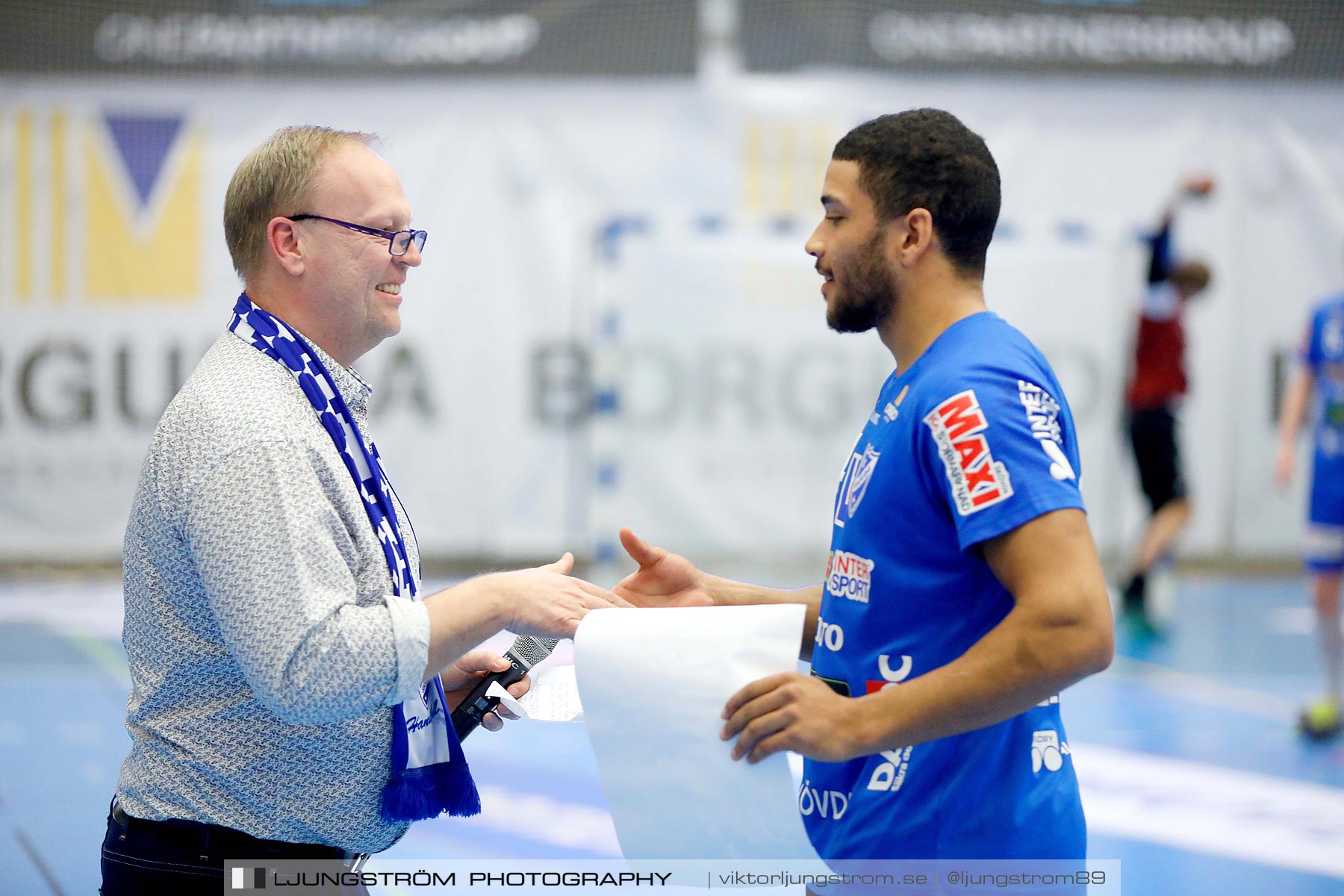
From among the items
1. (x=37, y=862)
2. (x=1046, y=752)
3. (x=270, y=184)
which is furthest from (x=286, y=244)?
(x=37, y=862)

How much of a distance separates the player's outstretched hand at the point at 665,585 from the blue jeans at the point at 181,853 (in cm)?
68

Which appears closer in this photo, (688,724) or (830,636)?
(688,724)

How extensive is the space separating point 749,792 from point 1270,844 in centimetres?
315

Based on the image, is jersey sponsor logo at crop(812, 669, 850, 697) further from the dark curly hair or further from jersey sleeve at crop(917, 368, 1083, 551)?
the dark curly hair

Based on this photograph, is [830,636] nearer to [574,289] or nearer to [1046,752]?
[1046,752]

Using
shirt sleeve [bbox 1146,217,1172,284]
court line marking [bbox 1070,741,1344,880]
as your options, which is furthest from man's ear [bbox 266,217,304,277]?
shirt sleeve [bbox 1146,217,1172,284]

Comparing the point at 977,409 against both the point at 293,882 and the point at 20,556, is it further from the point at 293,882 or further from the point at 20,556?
the point at 20,556

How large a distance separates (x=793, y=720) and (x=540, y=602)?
39 cm

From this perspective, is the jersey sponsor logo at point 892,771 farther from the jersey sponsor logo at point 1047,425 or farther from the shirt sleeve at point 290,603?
the shirt sleeve at point 290,603

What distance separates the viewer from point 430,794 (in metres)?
1.85

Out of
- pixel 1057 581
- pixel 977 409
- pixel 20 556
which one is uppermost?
pixel 977 409

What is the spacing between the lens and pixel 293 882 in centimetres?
174

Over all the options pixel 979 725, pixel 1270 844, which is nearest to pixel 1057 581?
pixel 979 725

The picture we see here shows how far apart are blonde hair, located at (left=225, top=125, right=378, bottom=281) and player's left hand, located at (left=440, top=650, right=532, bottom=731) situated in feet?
2.61
